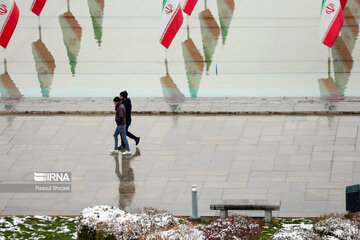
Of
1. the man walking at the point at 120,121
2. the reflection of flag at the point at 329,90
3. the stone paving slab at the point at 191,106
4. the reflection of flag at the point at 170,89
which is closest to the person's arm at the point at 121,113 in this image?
the man walking at the point at 120,121

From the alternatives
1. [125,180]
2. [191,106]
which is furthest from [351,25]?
[125,180]

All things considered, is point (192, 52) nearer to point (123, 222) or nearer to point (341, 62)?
point (341, 62)

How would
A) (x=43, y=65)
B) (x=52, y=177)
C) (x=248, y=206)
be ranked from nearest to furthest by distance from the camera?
(x=248, y=206) → (x=52, y=177) → (x=43, y=65)

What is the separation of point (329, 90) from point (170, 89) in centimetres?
438

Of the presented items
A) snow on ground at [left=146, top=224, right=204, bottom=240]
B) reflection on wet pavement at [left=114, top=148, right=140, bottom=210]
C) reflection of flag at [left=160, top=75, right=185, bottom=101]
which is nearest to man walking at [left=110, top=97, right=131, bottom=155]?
reflection on wet pavement at [left=114, top=148, right=140, bottom=210]

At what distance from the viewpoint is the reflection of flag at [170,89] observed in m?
26.3

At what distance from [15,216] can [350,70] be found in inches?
472

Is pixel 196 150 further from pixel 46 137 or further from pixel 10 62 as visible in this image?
pixel 10 62

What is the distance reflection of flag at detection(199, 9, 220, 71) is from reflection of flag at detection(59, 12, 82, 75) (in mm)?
3995

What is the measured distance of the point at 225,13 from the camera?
107 feet

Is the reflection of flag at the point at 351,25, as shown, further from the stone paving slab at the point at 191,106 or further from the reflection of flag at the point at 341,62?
the stone paving slab at the point at 191,106

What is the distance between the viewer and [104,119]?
24.7 meters

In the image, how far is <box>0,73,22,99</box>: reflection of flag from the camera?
27047 millimetres

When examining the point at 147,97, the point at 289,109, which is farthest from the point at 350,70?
the point at 147,97
